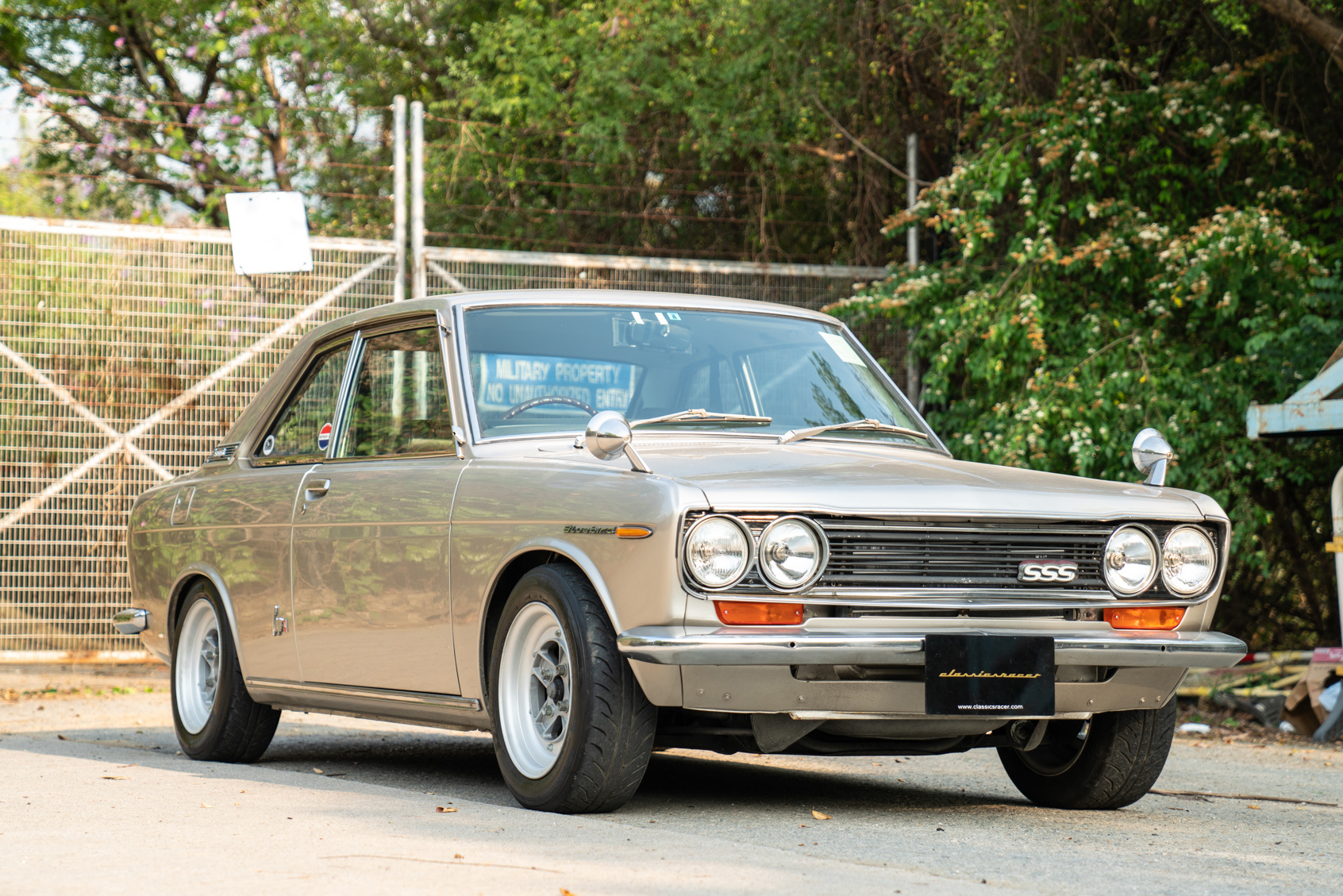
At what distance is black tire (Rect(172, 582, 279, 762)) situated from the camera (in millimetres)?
7074

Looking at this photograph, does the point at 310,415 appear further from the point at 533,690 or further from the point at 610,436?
the point at 610,436

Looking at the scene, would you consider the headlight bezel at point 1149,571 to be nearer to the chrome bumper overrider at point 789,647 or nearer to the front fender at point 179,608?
the chrome bumper overrider at point 789,647

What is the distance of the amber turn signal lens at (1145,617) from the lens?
5.27 metres

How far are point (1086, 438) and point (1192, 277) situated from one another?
46.4 inches

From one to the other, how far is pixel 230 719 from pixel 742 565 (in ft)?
10.4

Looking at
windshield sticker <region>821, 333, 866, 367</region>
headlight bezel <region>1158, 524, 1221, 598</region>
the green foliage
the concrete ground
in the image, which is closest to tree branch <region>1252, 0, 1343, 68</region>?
the green foliage

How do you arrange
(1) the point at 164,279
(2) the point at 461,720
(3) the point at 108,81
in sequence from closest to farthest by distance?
(2) the point at 461,720
(1) the point at 164,279
(3) the point at 108,81

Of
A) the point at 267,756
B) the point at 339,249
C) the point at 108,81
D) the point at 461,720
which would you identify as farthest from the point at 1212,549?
the point at 108,81

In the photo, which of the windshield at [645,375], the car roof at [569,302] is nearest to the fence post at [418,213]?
the car roof at [569,302]

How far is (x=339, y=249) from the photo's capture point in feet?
38.0

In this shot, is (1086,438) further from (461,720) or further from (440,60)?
(440,60)

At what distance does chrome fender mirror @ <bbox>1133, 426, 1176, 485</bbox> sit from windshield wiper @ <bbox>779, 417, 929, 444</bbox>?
828mm

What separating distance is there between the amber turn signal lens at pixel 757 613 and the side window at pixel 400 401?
152cm

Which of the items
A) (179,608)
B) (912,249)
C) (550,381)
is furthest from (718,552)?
(912,249)
